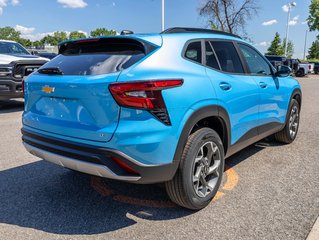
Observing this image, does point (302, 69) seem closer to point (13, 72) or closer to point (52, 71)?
point (13, 72)

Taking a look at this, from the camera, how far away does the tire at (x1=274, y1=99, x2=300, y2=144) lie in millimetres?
5154

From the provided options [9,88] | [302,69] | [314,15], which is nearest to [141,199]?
[9,88]

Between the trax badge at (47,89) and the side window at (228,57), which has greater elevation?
the side window at (228,57)

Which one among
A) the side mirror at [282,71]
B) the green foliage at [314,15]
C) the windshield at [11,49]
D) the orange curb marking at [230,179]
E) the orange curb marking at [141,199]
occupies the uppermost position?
the green foliage at [314,15]

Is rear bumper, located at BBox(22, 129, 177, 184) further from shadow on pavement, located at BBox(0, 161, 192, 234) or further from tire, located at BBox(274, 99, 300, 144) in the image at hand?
tire, located at BBox(274, 99, 300, 144)

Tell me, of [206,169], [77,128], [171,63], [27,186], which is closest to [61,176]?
[27,186]

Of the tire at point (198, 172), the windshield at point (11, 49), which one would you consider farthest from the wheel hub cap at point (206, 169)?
the windshield at point (11, 49)

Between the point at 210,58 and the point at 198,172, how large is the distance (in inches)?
46.7

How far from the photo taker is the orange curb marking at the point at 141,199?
325 centimetres

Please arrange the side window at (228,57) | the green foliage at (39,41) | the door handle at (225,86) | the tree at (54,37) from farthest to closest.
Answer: the tree at (54,37) → the green foliage at (39,41) → the side window at (228,57) → the door handle at (225,86)

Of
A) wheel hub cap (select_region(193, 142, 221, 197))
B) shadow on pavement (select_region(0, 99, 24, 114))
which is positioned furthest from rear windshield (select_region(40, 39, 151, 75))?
shadow on pavement (select_region(0, 99, 24, 114))

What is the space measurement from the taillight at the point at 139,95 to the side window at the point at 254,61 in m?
1.97

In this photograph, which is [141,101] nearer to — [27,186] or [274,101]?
[27,186]

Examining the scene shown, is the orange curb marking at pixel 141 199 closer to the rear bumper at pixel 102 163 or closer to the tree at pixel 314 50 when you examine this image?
the rear bumper at pixel 102 163
